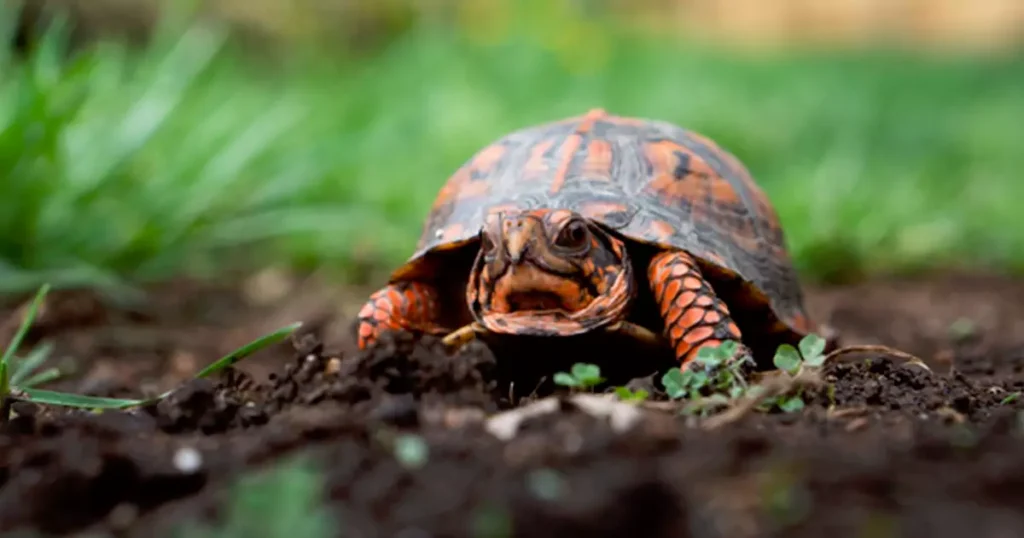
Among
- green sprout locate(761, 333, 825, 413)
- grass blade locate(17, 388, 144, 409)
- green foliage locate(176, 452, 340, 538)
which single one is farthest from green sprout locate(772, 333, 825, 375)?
grass blade locate(17, 388, 144, 409)

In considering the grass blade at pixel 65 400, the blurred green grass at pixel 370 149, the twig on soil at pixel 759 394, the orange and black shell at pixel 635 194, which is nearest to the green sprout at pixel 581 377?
the twig on soil at pixel 759 394

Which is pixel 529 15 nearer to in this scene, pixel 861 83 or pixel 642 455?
pixel 861 83

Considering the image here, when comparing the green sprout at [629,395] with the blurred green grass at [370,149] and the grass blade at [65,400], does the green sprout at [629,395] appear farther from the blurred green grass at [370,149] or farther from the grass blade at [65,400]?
the blurred green grass at [370,149]

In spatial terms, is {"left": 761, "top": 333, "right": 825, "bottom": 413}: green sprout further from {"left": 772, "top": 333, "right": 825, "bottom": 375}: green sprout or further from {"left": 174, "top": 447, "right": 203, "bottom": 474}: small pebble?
{"left": 174, "top": 447, "right": 203, "bottom": 474}: small pebble

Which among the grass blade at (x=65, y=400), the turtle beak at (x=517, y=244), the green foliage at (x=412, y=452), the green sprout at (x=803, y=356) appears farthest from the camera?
the turtle beak at (x=517, y=244)

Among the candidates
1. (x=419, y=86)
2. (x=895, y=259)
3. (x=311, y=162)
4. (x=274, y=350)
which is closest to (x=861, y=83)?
(x=419, y=86)

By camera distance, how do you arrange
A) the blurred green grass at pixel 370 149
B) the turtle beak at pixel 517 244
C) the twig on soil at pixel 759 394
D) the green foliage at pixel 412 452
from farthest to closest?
the blurred green grass at pixel 370 149
the turtle beak at pixel 517 244
the twig on soil at pixel 759 394
the green foliage at pixel 412 452
